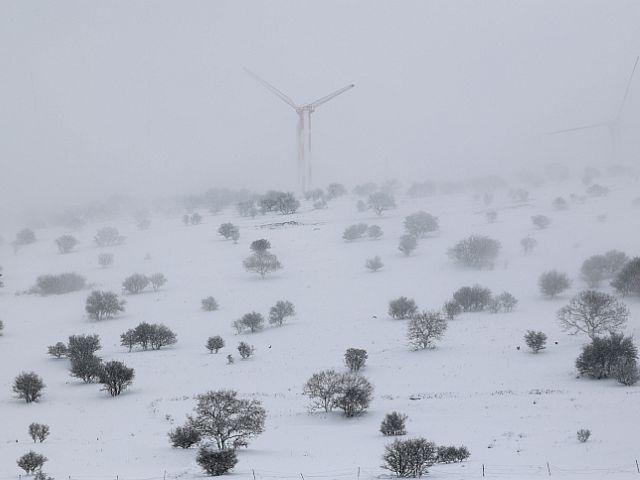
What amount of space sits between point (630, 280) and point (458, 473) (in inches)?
1927

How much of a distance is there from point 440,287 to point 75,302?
4915 cm

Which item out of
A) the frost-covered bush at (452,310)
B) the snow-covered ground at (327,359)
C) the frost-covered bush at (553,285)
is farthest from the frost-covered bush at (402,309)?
the frost-covered bush at (553,285)

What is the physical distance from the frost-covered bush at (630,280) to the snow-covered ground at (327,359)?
7.22 feet

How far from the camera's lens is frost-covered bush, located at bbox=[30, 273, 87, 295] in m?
87.8

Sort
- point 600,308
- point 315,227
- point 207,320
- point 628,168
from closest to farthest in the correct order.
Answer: point 600,308 → point 207,320 → point 315,227 → point 628,168

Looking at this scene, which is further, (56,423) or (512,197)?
(512,197)

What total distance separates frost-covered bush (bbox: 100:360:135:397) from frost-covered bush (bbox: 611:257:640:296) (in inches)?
1964

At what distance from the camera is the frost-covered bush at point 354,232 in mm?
106812

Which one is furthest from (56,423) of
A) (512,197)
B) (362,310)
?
(512,197)

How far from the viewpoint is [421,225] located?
10831 cm

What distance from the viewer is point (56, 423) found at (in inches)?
1506

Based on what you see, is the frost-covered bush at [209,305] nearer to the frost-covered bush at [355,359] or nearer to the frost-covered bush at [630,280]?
the frost-covered bush at [355,359]

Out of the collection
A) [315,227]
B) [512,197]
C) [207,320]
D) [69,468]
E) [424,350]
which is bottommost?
[69,468]

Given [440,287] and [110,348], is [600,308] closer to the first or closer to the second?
[440,287]
